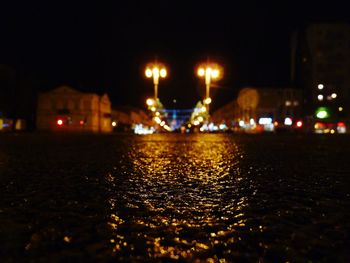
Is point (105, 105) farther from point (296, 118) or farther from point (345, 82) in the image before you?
point (345, 82)

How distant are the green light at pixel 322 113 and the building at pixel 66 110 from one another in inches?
1570

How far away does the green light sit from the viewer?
6506cm

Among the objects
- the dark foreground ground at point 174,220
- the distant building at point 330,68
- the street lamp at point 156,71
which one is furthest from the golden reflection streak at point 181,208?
the distant building at point 330,68

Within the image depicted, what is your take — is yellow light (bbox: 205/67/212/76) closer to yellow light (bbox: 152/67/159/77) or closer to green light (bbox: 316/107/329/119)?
yellow light (bbox: 152/67/159/77)

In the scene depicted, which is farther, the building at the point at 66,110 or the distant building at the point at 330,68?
the building at the point at 66,110

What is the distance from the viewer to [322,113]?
6512 centimetres

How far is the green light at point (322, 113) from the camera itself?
213ft

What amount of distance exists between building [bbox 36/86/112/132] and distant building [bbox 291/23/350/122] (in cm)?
3969

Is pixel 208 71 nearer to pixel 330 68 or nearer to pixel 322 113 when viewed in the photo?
pixel 322 113

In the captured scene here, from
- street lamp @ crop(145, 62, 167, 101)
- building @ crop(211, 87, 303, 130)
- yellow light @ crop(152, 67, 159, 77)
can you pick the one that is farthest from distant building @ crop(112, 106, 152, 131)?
yellow light @ crop(152, 67, 159, 77)

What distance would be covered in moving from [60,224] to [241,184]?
1.63 metres

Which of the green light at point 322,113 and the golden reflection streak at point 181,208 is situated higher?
the green light at point 322,113

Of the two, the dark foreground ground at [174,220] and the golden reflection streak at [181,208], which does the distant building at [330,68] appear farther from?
the dark foreground ground at [174,220]

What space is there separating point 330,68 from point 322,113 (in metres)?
8.16
